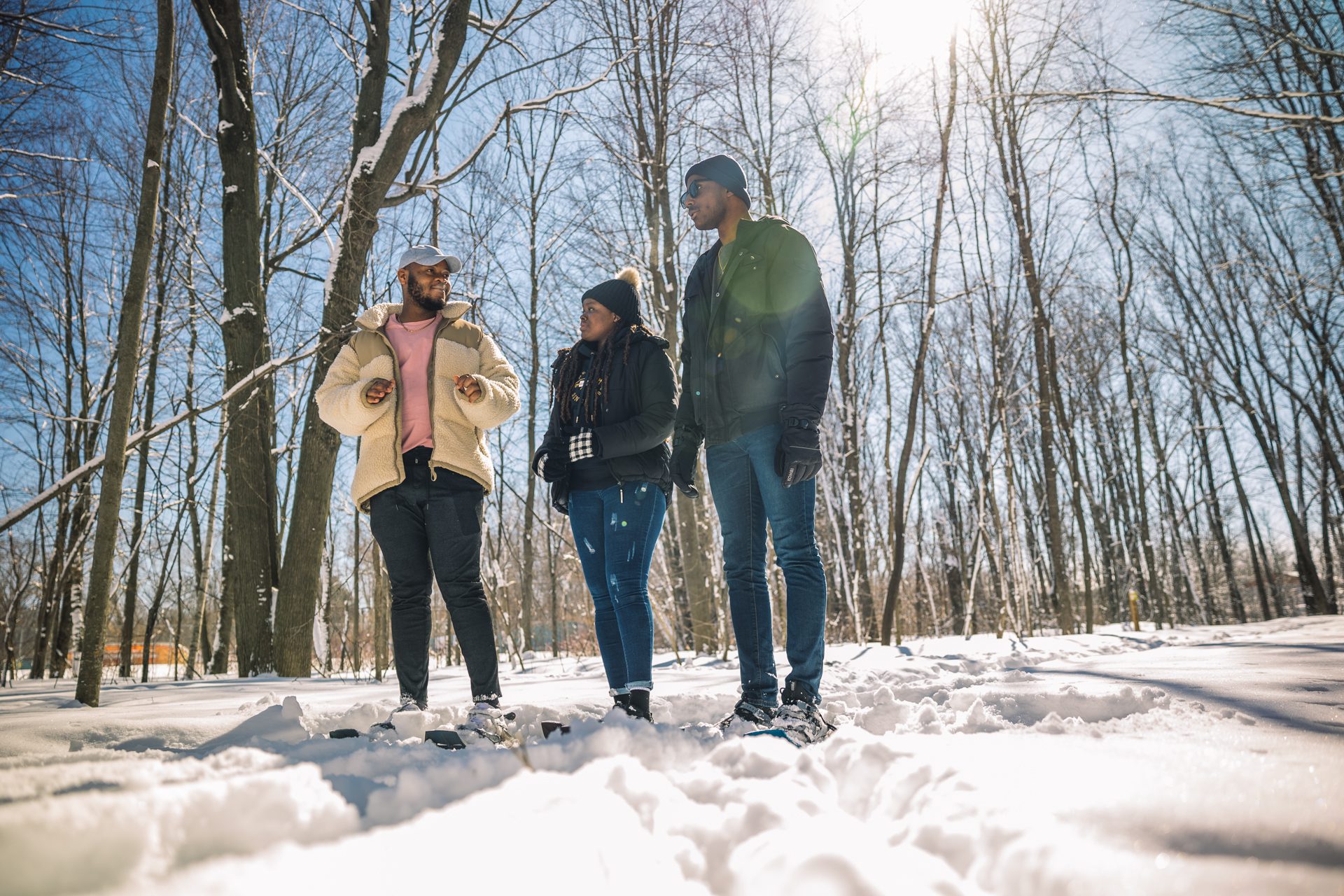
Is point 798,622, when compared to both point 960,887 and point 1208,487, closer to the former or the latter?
point 960,887

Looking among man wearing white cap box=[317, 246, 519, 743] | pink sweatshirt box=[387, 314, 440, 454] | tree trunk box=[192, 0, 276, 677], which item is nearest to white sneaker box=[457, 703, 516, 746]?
man wearing white cap box=[317, 246, 519, 743]

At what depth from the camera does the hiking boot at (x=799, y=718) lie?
211cm

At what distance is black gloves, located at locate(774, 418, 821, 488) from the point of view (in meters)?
2.38

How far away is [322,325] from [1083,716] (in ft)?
18.0

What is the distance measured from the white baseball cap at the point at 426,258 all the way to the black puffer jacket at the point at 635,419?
2.19ft

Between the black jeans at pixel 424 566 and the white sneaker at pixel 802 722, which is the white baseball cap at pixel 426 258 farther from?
the white sneaker at pixel 802 722

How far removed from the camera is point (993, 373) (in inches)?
368

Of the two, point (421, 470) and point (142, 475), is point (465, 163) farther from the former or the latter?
point (142, 475)

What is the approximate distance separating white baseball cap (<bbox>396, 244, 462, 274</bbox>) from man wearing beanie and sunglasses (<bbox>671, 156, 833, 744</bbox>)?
3.50ft

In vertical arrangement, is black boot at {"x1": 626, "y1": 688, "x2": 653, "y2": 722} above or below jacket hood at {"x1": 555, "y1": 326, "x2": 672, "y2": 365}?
below

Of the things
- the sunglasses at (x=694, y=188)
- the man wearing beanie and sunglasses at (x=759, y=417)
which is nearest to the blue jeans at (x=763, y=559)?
the man wearing beanie and sunglasses at (x=759, y=417)

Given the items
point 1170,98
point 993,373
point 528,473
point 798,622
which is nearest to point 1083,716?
point 798,622

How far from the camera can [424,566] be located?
2783 millimetres

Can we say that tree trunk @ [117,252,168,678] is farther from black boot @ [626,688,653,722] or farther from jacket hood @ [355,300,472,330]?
black boot @ [626,688,653,722]
